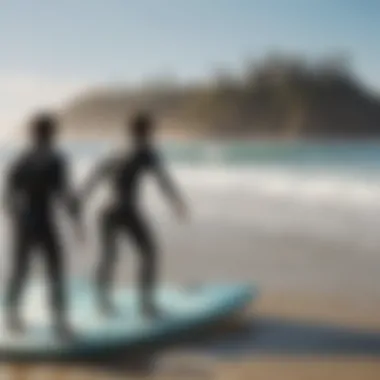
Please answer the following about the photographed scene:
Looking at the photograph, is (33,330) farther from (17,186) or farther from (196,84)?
(196,84)

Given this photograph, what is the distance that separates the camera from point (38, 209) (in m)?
1.81

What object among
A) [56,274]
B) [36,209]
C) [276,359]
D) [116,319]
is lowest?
[276,359]

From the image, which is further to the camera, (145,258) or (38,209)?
(145,258)

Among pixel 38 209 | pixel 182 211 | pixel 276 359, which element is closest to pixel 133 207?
pixel 182 211

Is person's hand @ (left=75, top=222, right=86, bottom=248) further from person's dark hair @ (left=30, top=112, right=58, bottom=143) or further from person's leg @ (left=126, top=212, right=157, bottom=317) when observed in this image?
person's dark hair @ (left=30, top=112, right=58, bottom=143)

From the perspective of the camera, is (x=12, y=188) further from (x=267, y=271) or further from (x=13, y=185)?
(x=267, y=271)

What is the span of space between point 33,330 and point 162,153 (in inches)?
22.3

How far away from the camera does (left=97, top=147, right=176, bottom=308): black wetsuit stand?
1.89m

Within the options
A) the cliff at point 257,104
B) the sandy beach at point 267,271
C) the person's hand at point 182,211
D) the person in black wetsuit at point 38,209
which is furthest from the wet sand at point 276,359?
the cliff at point 257,104

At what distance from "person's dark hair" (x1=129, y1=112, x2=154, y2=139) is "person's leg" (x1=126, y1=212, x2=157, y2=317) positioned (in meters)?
0.21

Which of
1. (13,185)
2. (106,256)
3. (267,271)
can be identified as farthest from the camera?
(267,271)

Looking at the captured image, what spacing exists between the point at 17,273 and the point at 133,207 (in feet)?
1.13

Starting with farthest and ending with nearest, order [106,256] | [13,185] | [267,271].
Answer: [267,271] < [106,256] < [13,185]

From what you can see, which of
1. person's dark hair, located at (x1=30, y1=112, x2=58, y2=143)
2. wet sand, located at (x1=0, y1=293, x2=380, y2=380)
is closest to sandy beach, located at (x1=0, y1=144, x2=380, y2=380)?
wet sand, located at (x1=0, y1=293, x2=380, y2=380)
